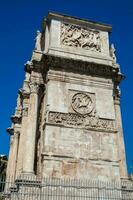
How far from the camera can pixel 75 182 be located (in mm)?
12445

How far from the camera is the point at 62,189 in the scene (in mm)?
12359

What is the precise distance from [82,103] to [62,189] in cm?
419

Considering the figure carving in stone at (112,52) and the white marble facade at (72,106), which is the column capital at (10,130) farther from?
the figure carving in stone at (112,52)

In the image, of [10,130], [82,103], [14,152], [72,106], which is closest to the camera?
[72,106]

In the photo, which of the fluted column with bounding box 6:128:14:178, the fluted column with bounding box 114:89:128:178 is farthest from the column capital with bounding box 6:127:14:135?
the fluted column with bounding box 114:89:128:178

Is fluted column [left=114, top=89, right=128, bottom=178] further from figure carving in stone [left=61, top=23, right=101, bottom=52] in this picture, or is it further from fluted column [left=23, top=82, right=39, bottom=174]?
fluted column [left=23, top=82, right=39, bottom=174]

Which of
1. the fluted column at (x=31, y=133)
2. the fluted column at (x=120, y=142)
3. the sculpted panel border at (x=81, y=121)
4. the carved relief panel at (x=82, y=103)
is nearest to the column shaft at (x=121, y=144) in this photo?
the fluted column at (x=120, y=142)

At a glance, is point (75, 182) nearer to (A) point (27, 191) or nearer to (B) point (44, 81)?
(A) point (27, 191)

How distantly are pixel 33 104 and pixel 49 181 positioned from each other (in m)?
3.75

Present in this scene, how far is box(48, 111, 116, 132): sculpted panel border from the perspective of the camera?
1381 cm

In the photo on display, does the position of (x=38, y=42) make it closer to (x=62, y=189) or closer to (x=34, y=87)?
(x=34, y=87)

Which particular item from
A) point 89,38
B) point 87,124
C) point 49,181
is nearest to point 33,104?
point 87,124

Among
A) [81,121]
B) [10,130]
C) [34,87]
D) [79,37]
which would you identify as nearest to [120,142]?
[81,121]

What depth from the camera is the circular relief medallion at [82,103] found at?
14547 millimetres
